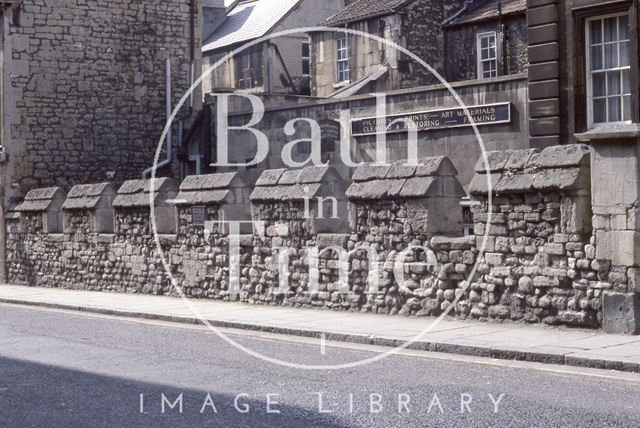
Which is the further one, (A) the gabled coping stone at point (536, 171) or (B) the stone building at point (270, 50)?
(B) the stone building at point (270, 50)

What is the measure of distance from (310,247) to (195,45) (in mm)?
13431

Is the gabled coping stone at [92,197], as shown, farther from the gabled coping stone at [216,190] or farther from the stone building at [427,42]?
the stone building at [427,42]

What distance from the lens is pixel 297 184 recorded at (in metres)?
15.5

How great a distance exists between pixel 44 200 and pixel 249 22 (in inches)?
838

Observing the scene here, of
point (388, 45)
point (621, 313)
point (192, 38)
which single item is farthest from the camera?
point (388, 45)

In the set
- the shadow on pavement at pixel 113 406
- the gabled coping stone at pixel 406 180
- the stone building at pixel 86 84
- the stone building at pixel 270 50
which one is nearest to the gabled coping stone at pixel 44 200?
the stone building at pixel 86 84

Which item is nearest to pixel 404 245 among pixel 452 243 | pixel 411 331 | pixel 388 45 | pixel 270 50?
pixel 452 243

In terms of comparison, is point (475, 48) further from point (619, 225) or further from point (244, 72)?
point (619, 225)

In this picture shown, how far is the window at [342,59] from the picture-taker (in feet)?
109

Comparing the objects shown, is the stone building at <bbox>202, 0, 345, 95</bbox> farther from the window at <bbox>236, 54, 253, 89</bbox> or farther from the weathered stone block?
the weathered stone block

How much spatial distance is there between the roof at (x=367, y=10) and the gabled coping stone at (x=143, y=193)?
1441 cm

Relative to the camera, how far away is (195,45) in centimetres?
2725

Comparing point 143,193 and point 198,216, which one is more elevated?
point 143,193

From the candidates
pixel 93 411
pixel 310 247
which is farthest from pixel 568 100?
pixel 93 411
